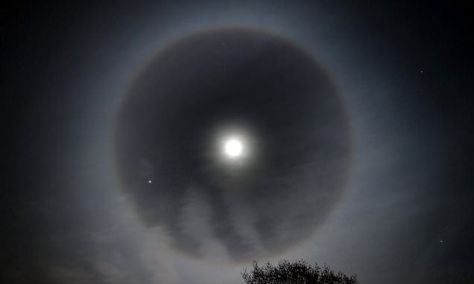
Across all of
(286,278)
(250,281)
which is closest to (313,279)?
(286,278)

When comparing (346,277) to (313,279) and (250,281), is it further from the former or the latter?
(250,281)

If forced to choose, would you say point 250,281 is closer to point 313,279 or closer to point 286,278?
point 286,278

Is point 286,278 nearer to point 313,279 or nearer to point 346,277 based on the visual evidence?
point 313,279

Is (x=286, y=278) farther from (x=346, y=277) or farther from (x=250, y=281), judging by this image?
(x=346, y=277)

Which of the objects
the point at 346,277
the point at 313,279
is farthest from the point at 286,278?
the point at 346,277
